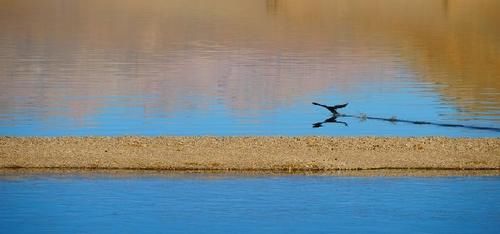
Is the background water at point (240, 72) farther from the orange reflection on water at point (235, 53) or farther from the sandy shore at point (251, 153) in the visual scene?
the sandy shore at point (251, 153)

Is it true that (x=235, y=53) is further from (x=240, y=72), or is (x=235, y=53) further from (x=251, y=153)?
(x=251, y=153)

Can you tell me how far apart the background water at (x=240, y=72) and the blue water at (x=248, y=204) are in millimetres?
6957

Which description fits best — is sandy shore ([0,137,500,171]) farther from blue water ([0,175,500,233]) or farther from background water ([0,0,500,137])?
background water ([0,0,500,137])

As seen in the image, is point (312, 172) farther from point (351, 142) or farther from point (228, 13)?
point (228, 13)

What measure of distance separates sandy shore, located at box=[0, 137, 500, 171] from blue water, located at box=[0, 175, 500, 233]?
2.25 ft

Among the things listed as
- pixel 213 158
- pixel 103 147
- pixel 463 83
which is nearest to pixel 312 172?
pixel 213 158

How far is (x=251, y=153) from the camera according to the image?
21.6 m

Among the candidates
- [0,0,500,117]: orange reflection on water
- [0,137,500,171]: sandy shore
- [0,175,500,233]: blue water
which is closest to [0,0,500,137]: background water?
[0,0,500,117]: orange reflection on water

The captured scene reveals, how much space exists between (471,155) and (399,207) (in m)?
3.58

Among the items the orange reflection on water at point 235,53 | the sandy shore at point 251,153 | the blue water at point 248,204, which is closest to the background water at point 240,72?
the orange reflection on water at point 235,53

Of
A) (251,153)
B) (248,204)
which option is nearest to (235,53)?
(251,153)

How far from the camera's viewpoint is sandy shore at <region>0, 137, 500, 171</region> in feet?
68.5

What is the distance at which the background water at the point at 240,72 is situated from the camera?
96.2ft

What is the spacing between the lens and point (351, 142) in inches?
887
